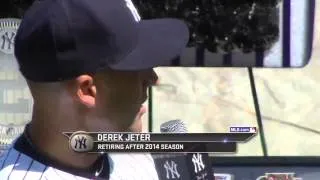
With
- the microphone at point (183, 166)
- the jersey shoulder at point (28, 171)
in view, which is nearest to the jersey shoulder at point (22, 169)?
the jersey shoulder at point (28, 171)

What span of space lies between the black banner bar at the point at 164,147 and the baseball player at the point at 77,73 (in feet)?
0.22

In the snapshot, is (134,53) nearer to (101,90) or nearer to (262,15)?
(101,90)

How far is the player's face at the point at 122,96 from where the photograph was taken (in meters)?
1.15

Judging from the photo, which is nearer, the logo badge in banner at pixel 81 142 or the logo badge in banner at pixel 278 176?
the logo badge in banner at pixel 81 142

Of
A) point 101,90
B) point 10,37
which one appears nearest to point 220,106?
point 10,37

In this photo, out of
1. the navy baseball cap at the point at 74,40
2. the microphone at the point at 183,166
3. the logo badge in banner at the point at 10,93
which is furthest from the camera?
the logo badge in banner at the point at 10,93

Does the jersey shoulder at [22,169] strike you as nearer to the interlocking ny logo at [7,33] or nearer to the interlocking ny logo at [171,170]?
the interlocking ny logo at [171,170]

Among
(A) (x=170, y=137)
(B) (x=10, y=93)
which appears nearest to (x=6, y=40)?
(B) (x=10, y=93)

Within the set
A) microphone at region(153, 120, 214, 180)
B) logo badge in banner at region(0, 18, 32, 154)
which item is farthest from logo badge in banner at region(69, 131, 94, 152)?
logo badge in banner at region(0, 18, 32, 154)

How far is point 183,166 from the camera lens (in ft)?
5.48

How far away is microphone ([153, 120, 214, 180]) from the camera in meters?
1.51

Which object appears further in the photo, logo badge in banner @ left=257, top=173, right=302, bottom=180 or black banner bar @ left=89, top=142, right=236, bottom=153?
logo badge in banner @ left=257, top=173, right=302, bottom=180

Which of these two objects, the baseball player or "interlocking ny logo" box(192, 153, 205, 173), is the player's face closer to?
the baseball player

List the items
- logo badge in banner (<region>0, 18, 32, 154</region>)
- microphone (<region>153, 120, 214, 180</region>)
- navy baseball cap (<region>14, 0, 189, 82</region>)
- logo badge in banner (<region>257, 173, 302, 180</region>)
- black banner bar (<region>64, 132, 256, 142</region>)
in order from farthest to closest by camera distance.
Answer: logo badge in banner (<region>257, 173, 302, 180</region>) < logo badge in banner (<region>0, 18, 32, 154</region>) < microphone (<region>153, 120, 214, 180</region>) < black banner bar (<region>64, 132, 256, 142</region>) < navy baseball cap (<region>14, 0, 189, 82</region>)
